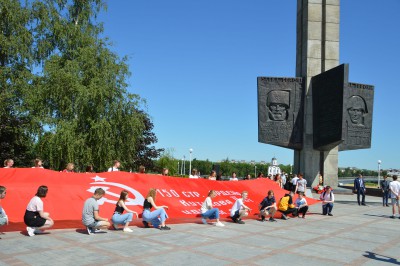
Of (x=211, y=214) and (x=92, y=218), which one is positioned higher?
(x=92, y=218)

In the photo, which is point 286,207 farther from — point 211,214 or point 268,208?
point 211,214

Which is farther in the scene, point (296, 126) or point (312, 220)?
point (296, 126)

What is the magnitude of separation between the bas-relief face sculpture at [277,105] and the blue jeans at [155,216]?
55.1 feet

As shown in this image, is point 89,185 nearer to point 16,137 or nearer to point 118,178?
point 118,178

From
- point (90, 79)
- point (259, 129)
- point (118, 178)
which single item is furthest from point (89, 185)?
point (259, 129)

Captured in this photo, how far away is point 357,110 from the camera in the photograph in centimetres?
2602

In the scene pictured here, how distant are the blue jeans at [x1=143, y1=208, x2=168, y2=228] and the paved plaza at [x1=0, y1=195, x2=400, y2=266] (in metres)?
0.33

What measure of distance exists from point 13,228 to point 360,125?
2273 cm

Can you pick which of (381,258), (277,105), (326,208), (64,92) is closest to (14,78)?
(64,92)

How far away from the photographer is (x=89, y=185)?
1206cm

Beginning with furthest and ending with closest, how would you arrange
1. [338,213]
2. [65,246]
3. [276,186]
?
[276,186] < [338,213] < [65,246]

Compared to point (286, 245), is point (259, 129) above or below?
above

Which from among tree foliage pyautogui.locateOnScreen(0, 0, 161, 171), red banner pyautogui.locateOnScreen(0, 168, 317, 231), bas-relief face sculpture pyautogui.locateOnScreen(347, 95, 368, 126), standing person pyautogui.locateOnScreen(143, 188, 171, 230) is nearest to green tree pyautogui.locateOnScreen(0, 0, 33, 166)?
tree foliage pyautogui.locateOnScreen(0, 0, 161, 171)

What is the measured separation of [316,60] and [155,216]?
67.2 ft
